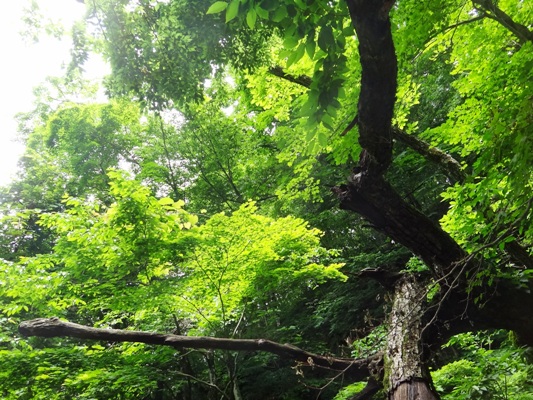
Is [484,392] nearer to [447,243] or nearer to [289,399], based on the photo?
[447,243]

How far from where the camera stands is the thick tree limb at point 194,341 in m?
3.59

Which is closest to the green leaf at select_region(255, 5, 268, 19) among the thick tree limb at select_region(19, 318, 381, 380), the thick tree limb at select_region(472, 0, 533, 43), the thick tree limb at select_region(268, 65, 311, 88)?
the thick tree limb at select_region(19, 318, 381, 380)

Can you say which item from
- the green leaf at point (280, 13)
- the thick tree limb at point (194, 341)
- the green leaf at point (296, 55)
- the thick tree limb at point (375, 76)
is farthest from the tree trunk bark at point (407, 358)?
the green leaf at point (280, 13)

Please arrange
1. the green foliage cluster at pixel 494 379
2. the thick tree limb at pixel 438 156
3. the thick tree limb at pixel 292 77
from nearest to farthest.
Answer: the green foliage cluster at pixel 494 379, the thick tree limb at pixel 438 156, the thick tree limb at pixel 292 77

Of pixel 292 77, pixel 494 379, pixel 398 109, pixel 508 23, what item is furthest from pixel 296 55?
pixel 292 77

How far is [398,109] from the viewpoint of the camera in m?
5.22

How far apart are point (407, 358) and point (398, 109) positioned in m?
3.61

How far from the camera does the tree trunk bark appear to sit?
2760mm

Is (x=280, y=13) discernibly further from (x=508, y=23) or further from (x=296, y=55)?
(x=508, y=23)

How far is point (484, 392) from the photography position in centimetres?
358

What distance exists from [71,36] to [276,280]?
13.3 ft

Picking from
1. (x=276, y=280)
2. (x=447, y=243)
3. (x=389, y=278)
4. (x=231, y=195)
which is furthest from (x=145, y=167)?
(x=447, y=243)

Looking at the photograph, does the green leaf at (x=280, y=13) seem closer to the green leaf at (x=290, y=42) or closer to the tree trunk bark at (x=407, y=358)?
the green leaf at (x=290, y=42)

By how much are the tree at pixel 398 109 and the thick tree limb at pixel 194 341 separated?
3 centimetres
